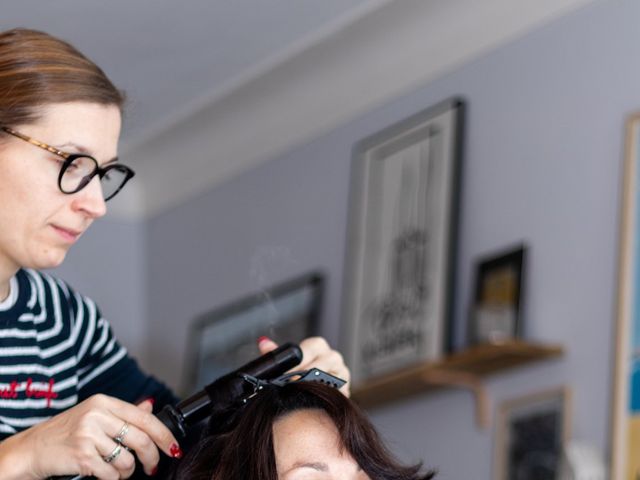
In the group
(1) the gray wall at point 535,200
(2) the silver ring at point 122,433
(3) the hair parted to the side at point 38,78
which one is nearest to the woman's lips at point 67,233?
(3) the hair parted to the side at point 38,78

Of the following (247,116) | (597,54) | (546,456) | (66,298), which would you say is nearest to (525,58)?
(597,54)

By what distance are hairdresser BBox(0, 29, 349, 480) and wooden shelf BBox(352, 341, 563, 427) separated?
1.35 meters

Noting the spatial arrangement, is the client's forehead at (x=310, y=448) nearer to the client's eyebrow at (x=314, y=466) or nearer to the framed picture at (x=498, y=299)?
the client's eyebrow at (x=314, y=466)

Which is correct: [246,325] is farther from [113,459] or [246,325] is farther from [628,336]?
[113,459]

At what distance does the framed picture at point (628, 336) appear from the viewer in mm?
2572

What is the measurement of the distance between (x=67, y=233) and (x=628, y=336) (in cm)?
155

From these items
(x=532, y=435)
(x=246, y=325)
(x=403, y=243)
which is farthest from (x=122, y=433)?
(x=246, y=325)

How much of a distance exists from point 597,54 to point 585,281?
51 cm

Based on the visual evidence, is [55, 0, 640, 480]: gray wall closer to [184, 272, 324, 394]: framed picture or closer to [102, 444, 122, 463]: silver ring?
[184, 272, 324, 394]: framed picture

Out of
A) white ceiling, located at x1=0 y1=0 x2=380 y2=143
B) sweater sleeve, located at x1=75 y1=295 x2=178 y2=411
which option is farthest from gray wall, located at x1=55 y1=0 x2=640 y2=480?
sweater sleeve, located at x1=75 y1=295 x2=178 y2=411

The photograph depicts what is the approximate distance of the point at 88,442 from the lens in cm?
123

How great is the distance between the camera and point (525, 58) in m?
3.03

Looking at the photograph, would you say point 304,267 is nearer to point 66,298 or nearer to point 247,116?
point 247,116

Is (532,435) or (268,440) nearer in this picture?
(268,440)
